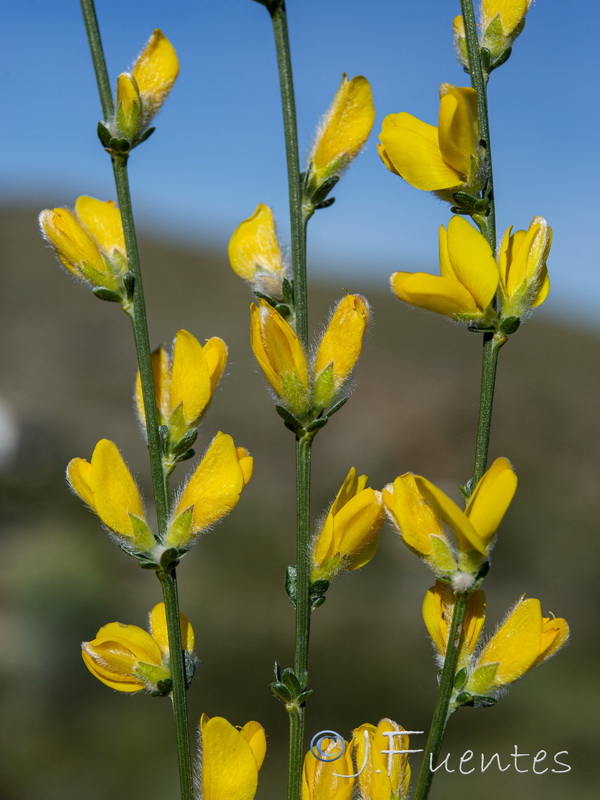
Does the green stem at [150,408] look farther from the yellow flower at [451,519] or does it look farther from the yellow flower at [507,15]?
the yellow flower at [507,15]

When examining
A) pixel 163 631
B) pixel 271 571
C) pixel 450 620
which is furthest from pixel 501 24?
pixel 271 571

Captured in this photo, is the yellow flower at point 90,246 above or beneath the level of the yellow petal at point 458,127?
beneath

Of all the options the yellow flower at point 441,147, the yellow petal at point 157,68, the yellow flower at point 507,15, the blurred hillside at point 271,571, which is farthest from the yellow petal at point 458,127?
the blurred hillside at point 271,571

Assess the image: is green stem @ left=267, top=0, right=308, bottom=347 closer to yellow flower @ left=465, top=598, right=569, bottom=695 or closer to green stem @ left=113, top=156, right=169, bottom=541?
green stem @ left=113, top=156, right=169, bottom=541

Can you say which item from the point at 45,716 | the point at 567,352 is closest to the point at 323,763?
the point at 45,716

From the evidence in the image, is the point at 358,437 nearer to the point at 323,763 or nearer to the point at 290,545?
the point at 290,545

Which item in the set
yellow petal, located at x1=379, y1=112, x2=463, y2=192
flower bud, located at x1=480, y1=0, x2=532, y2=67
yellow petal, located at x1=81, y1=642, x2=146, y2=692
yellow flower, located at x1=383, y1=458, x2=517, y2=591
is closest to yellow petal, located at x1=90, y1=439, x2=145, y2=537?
yellow petal, located at x1=81, y1=642, x2=146, y2=692
